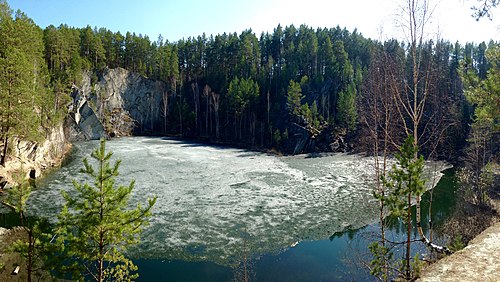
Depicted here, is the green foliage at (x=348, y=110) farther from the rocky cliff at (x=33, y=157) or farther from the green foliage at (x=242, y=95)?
the rocky cliff at (x=33, y=157)

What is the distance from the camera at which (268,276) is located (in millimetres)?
14008

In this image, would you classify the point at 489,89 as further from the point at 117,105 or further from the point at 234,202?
the point at 117,105

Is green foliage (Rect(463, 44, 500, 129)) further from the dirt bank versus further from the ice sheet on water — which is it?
the dirt bank

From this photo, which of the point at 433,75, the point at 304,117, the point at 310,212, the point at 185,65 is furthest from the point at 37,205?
the point at 185,65

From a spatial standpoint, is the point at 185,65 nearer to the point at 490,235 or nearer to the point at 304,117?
the point at 304,117

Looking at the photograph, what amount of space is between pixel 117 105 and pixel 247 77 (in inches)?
1289

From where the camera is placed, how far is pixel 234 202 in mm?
24219

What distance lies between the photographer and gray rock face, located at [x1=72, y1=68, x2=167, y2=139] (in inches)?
2470

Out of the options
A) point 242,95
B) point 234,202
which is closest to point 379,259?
point 234,202

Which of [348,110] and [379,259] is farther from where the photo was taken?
[348,110]

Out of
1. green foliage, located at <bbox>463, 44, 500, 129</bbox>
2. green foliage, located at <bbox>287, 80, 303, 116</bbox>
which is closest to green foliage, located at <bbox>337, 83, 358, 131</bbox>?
green foliage, located at <bbox>287, 80, 303, 116</bbox>

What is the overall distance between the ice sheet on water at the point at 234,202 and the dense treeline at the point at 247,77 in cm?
1907

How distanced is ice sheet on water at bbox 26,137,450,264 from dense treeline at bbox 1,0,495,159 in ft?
62.6

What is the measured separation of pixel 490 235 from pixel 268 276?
9.27m
